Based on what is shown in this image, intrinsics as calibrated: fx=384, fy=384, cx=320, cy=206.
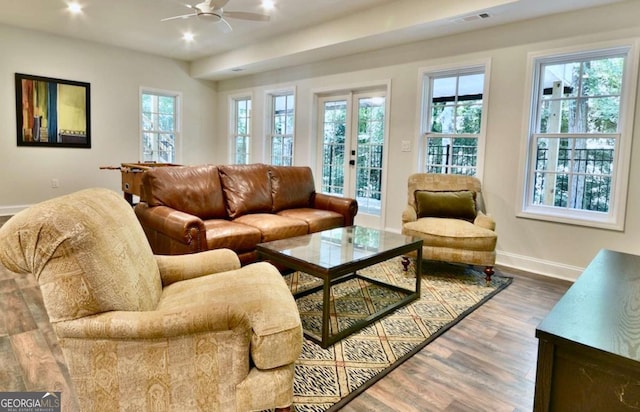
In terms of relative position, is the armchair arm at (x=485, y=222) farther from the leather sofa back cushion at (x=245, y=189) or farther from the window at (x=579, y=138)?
the leather sofa back cushion at (x=245, y=189)

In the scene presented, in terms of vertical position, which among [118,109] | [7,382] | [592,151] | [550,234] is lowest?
[7,382]

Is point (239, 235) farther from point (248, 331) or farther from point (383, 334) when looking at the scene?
point (248, 331)

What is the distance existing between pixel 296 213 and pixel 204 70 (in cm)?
442

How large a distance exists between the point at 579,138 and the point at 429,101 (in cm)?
166

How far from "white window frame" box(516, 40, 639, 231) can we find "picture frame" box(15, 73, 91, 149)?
20.6ft

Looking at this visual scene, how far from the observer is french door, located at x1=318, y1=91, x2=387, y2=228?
17.3ft

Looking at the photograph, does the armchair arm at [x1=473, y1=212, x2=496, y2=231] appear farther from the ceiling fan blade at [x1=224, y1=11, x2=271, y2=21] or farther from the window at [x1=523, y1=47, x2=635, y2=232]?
the ceiling fan blade at [x1=224, y1=11, x2=271, y2=21]

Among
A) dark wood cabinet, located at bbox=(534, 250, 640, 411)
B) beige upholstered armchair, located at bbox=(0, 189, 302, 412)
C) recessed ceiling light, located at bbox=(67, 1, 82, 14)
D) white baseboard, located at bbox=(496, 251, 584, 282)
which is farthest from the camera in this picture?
recessed ceiling light, located at bbox=(67, 1, 82, 14)

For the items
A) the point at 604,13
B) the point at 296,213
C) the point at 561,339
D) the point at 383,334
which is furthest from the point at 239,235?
the point at 604,13

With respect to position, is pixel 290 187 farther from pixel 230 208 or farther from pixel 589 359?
pixel 589 359

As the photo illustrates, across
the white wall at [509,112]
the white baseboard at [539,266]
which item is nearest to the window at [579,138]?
the white wall at [509,112]

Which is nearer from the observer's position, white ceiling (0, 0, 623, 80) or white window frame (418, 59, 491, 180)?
white ceiling (0, 0, 623, 80)

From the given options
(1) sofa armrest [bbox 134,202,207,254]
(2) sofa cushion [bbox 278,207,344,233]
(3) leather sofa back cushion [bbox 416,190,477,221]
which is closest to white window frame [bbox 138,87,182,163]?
(1) sofa armrest [bbox 134,202,207,254]

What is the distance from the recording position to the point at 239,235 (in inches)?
121
